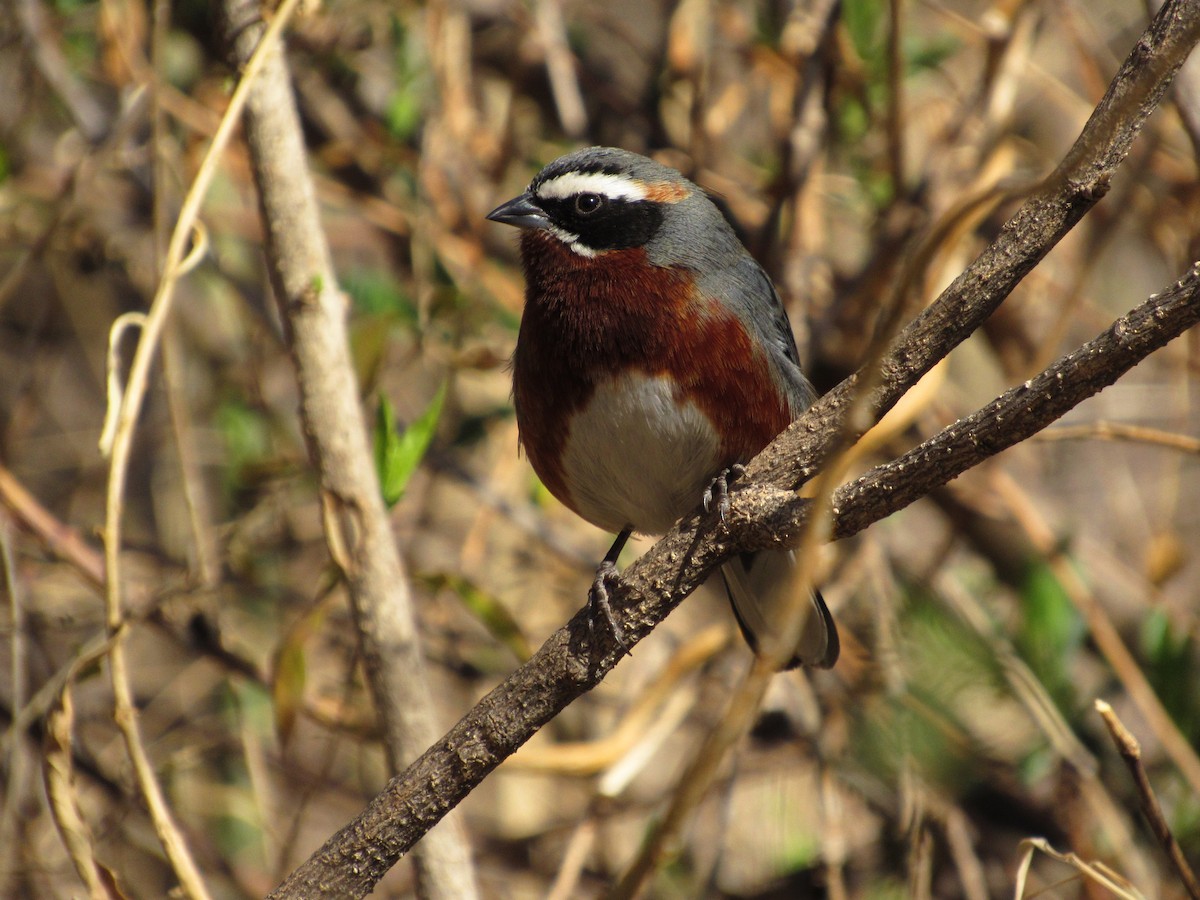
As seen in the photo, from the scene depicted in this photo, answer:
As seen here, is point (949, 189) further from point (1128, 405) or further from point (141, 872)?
point (141, 872)

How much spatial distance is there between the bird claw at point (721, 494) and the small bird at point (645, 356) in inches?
14.9

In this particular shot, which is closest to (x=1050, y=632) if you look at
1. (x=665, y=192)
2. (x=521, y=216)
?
(x=665, y=192)

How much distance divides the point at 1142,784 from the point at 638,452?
1.63m

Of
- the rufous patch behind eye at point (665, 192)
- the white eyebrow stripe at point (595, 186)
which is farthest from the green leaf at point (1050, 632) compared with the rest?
the white eyebrow stripe at point (595, 186)

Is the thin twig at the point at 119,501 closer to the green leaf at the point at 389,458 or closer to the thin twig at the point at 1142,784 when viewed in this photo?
the green leaf at the point at 389,458

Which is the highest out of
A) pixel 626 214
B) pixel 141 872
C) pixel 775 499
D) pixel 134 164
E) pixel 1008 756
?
pixel 134 164

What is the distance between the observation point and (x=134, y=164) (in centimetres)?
507

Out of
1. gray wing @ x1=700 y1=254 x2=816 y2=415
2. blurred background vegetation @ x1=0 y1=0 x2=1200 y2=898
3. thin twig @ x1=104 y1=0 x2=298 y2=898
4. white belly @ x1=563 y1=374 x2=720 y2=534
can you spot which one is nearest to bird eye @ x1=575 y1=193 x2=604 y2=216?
gray wing @ x1=700 y1=254 x2=816 y2=415

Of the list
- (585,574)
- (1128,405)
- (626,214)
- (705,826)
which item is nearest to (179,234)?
(626,214)

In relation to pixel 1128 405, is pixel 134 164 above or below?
above

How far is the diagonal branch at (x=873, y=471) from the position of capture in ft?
6.47

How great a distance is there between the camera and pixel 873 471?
219 centimetres

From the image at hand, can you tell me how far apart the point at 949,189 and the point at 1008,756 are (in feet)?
7.71

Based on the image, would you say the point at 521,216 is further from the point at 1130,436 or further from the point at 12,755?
the point at 12,755
